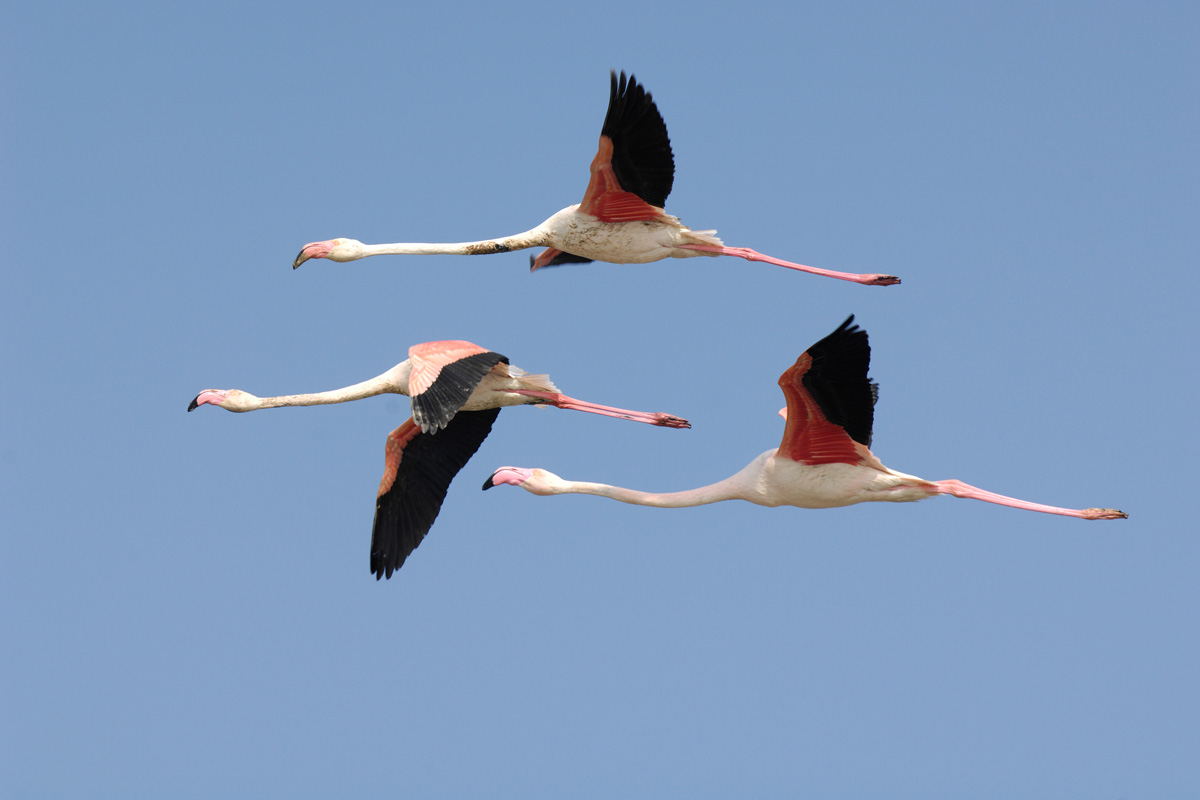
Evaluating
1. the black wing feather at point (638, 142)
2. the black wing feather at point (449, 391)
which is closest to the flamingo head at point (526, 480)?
the black wing feather at point (449, 391)

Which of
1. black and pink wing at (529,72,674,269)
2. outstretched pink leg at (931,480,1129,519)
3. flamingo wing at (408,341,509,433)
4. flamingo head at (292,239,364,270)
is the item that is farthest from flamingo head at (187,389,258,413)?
outstretched pink leg at (931,480,1129,519)

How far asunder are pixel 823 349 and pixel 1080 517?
307cm

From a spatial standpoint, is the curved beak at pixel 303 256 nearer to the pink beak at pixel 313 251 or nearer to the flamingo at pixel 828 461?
the pink beak at pixel 313 251

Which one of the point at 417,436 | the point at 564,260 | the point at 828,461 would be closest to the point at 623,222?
the point at 564,260

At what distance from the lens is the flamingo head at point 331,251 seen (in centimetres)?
1825

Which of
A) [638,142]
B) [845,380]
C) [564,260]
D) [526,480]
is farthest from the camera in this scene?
[564,260]

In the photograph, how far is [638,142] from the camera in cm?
1659

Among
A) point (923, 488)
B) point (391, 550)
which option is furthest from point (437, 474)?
point (923, 488)

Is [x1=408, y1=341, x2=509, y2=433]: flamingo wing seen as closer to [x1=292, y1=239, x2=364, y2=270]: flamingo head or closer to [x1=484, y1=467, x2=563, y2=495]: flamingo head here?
[x1=484, y1=467, x2=563, y2=495]: flamingo head

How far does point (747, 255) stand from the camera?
715 inches

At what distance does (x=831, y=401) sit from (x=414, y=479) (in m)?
5.21

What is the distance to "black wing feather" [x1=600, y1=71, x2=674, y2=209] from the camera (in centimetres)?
1625

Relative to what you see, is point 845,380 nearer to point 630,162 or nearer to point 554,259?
point 630,162

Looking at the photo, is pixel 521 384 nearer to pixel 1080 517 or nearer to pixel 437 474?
pixel 437 474
